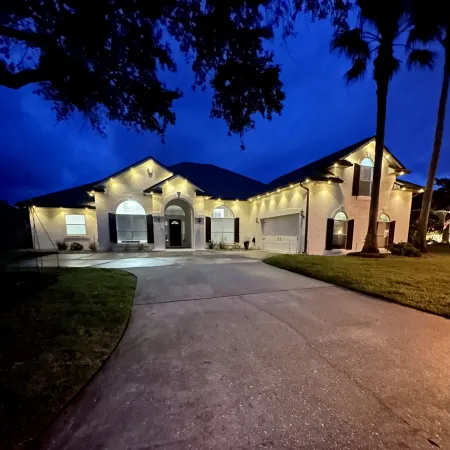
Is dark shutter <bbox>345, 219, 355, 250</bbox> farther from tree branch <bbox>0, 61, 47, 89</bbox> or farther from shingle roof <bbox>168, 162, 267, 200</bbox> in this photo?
tree branch <bbox>0, 61, 47, 89</bbox>

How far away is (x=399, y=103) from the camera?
139 ft

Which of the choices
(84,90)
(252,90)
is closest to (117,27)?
(84,90)

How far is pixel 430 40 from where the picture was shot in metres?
8.98

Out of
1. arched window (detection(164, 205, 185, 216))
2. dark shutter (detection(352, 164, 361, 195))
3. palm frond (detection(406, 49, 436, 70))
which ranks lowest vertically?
arched window (detection(164, 205, 185, 216))

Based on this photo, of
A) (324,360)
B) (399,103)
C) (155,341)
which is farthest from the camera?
(399,103)

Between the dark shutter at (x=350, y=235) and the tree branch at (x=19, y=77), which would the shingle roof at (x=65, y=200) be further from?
the dark shutter at (x=350, y=235)

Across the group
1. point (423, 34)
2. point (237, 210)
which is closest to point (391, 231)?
point (423, 34)

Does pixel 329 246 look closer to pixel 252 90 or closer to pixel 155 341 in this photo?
pixel 252 90

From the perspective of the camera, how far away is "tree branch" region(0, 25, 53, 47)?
4.09 m

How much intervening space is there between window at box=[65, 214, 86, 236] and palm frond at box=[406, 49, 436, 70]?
1951cm

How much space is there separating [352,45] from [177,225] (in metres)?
13.6

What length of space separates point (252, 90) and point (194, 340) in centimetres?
582

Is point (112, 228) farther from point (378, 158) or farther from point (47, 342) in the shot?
point (378, 158)

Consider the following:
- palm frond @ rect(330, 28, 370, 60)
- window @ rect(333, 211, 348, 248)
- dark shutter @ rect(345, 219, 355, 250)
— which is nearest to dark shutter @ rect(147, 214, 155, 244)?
window @ rect(333, 211, 348, 248)
